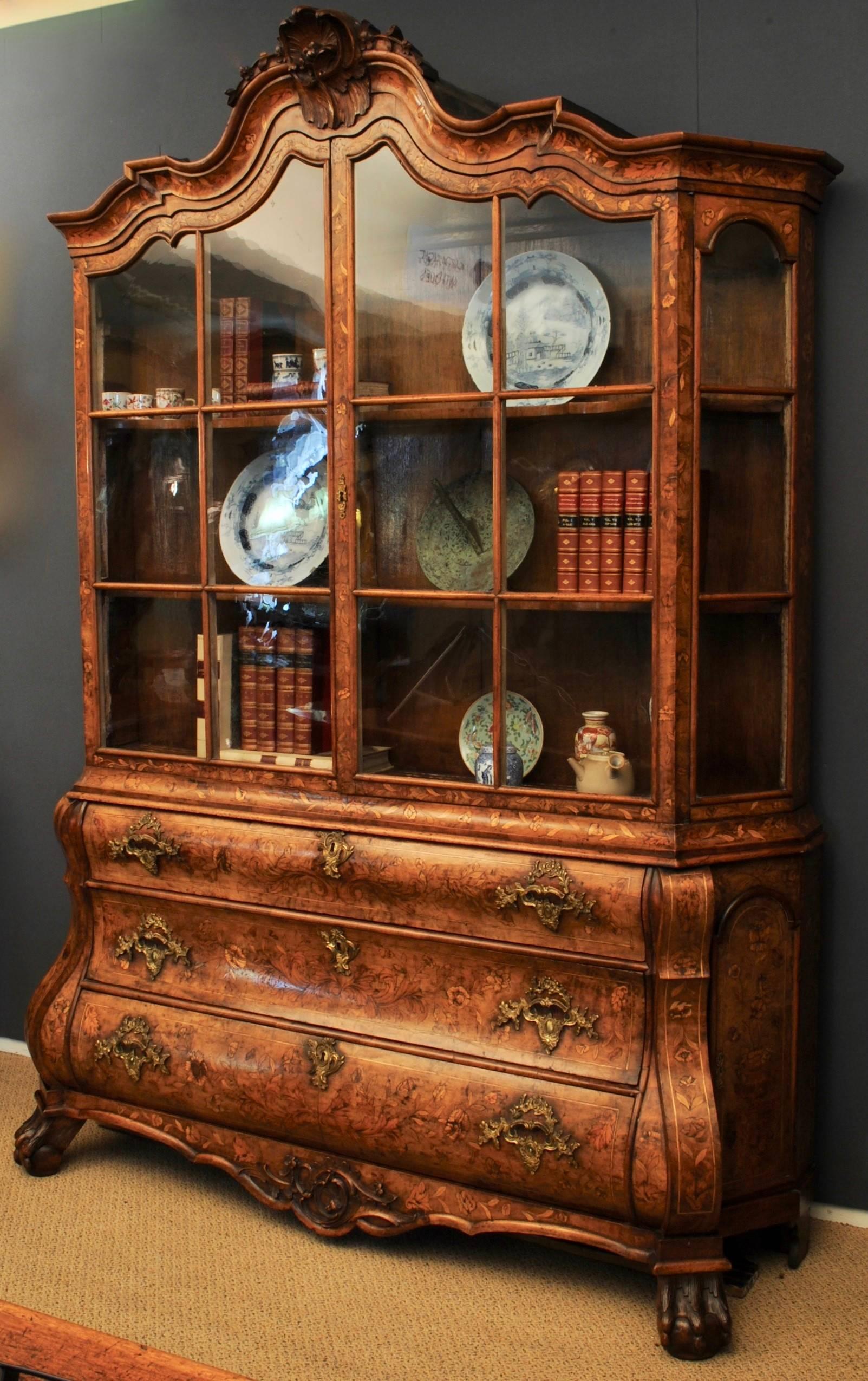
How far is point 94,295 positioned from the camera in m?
2.79

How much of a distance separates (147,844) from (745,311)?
5.28ft

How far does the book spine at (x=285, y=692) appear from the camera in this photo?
268 centimetres

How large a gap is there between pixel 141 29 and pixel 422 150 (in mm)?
1178

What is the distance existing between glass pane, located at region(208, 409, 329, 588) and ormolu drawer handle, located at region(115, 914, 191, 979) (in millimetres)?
757

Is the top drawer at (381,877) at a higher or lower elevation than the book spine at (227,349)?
lower

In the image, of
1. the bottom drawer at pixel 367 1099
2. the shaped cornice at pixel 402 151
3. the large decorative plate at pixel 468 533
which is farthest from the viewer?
the large decorative plate at pixel 468 533

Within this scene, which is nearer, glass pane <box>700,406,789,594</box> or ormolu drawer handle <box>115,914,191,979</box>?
glass pane <box>700,406,789,594</box>

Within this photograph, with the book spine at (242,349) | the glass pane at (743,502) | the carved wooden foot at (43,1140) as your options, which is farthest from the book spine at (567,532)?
the carved wooden foot at (43,1140)

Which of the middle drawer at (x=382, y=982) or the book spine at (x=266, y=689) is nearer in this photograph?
the middle drawer at (x=382, y=982)

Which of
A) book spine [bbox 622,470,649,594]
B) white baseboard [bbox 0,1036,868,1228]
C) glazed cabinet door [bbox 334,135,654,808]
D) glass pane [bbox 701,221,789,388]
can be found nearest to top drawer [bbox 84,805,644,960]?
glazed cabinet door [bbox 334,135,654,808]

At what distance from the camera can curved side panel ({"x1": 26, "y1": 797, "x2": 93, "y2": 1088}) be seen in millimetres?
2865

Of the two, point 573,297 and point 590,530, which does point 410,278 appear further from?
point 590,530

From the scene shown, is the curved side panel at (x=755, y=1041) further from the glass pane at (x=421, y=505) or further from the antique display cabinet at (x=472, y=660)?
the glass pane at (x=421, y=505)

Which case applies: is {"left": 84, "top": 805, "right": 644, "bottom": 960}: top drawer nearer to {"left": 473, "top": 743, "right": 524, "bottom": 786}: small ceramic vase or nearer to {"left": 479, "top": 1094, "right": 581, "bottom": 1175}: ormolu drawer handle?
{"left": 473, "top": 743, "right": 524, "bottom": 786}: small ceramic vase
